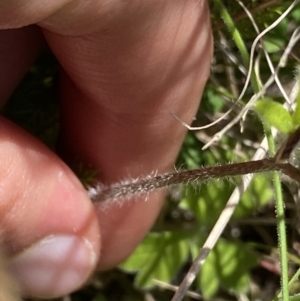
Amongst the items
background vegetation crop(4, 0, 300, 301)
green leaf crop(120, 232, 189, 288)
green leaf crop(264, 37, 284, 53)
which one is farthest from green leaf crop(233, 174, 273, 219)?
green leaf crop(264, 37, 284, 53)

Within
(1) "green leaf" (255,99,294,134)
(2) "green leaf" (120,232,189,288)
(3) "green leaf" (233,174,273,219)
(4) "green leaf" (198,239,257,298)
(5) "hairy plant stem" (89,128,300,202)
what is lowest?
(4) "green leaf" (198,239,257,298)

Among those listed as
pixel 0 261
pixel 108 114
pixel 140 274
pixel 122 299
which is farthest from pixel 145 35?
pixel 122 299

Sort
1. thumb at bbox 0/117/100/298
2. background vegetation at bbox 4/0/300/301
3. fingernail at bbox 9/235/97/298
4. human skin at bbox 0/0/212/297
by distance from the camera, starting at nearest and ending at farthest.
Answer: human skin at bbox 0/0/212/297
thumb at bbox 0/117/100/298
fingernail at bbox 9/235/97/298
background vegetation at bbox 4/0/300/301

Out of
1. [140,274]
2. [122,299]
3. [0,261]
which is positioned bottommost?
[122,299]

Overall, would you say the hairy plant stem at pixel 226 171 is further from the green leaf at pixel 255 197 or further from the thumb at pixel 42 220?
the green leaf at pixel 255 197

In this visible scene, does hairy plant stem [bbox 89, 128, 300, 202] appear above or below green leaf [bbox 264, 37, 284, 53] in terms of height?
above

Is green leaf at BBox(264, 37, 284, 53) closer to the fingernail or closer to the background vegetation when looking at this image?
the background vegetation

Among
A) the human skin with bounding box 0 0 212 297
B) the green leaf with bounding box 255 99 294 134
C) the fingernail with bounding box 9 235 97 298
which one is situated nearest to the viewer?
the green leaf with bounding box 255 99 294 134

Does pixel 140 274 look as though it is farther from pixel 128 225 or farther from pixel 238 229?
pixel 238 229
